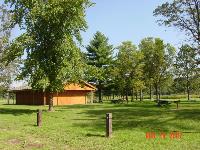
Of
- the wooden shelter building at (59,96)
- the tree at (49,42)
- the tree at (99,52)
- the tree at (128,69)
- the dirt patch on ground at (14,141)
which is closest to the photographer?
the dirt patch on ground at (14,141)

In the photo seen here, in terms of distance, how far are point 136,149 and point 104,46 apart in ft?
203

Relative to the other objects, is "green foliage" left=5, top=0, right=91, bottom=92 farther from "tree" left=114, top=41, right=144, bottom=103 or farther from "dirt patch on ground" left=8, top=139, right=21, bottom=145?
"tree" left=114, top=41, right=144, bottom=103

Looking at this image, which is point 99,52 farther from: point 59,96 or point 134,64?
point 59,96

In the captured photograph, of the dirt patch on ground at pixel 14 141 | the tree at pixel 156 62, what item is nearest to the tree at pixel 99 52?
the tree at pixel 156 62

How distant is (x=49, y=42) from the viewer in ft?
125

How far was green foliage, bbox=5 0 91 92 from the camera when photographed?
36.8 meters

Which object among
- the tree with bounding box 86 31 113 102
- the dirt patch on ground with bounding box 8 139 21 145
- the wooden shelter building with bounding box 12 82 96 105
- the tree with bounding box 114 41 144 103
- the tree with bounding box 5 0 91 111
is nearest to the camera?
the dirt patch on ground with bounding box 8 139 21 145

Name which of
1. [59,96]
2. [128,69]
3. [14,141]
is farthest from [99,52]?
[14,141]

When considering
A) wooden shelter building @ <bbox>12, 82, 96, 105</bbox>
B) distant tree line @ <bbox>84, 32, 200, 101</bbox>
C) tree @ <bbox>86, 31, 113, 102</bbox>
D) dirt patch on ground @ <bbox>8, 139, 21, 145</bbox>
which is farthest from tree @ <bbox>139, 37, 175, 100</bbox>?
dirt patch on ground @ <bbox>8, 139, 21, 145</bbox>

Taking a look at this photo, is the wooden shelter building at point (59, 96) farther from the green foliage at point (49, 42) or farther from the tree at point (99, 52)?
the green foliage at point (49, 42)

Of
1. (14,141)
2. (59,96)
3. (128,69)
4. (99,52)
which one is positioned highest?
(99,52)

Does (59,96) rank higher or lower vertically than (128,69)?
lower

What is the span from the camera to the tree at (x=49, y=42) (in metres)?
36.8

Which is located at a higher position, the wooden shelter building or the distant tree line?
the distant tree line
